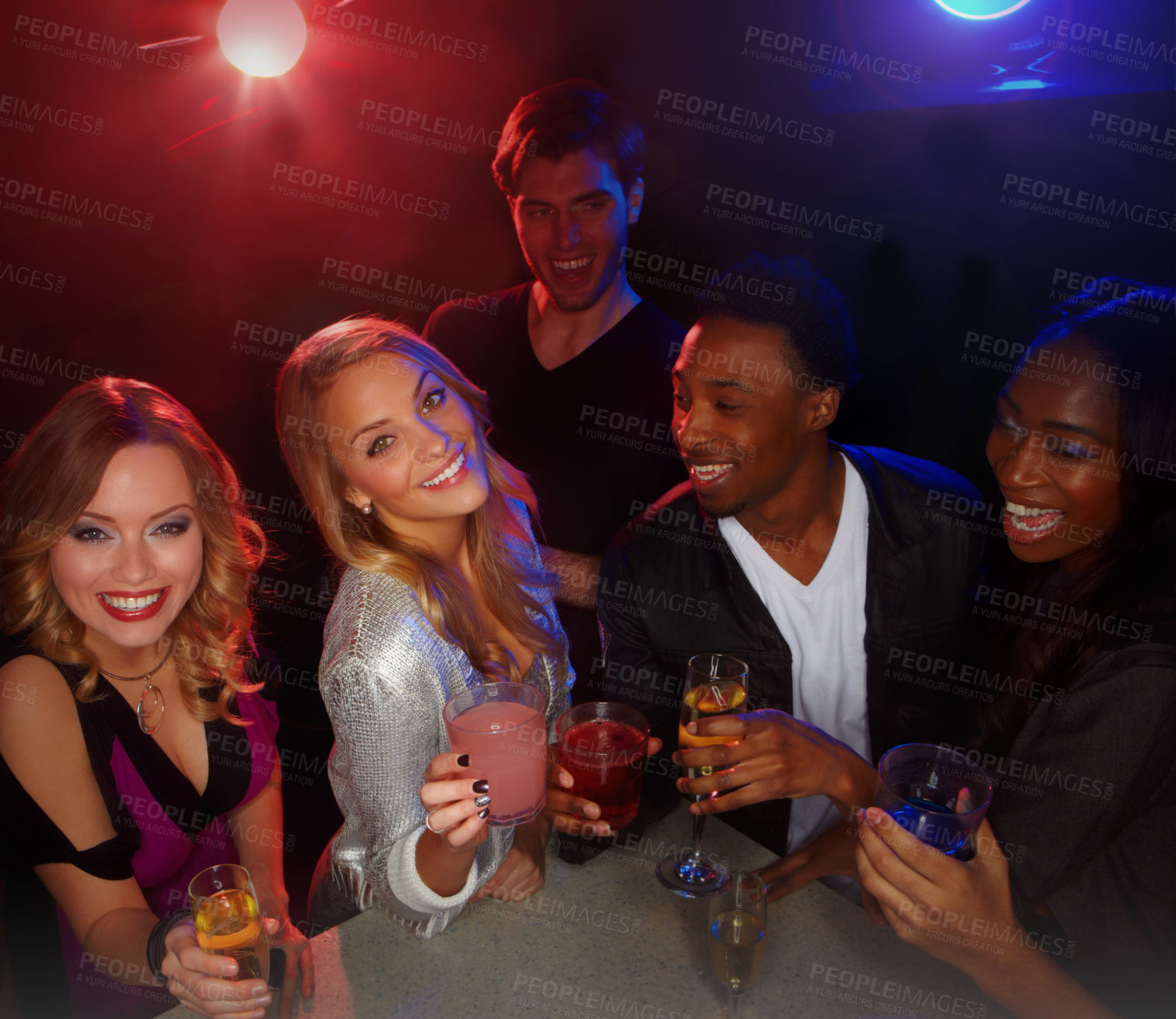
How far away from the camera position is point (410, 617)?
1915mm

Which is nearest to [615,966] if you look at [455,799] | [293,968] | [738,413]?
[455,799]

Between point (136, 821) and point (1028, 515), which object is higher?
point (1028, 515)

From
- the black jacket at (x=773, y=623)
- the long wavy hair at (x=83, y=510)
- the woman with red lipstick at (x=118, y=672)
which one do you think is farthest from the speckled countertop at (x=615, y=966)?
the long wavy hair at (x=83, y=510)

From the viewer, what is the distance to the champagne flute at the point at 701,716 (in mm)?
1605

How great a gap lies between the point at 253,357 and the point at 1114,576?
10.8 feet

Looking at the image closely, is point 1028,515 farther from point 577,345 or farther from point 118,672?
point 118,672

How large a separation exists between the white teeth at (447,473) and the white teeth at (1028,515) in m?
1.31

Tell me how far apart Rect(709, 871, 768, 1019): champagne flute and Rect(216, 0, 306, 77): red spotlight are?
11.0ft

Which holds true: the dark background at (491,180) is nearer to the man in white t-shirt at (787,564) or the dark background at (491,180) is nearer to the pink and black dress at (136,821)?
the man in white t-shirt at (787,564)

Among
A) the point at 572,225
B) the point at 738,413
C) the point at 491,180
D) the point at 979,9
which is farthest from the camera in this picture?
the point at 491,180

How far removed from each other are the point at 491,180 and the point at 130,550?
2.26 meters

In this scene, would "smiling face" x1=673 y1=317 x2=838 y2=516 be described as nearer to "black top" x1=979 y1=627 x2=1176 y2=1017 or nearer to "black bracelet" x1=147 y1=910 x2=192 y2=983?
"black top" x1=979 y1=627 x2=1176 y2=1017

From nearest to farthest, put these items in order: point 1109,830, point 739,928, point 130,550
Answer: point 739,928 < point 1109,830 < point 130,550

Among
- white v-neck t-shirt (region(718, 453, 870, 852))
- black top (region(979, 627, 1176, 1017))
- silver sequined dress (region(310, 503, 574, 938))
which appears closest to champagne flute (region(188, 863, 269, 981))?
silver sequined dress (region(310, 503, 574, 938))
